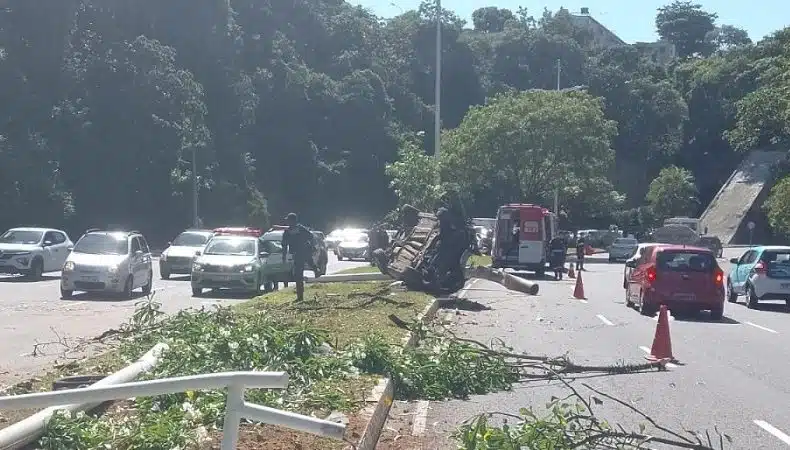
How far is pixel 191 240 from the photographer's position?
35562 mm

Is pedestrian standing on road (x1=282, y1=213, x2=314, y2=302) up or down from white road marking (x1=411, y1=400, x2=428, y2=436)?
up

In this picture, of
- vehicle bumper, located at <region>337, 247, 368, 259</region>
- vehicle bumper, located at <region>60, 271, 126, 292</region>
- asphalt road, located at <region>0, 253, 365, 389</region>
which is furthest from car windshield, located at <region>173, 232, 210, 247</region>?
vehicle bumper, located at <region>337, 247, 368, 259</region>

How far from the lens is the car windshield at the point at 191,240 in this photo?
35.3 meters

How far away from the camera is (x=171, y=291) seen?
96.5 ft

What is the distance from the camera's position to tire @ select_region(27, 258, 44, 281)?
32.6 metres

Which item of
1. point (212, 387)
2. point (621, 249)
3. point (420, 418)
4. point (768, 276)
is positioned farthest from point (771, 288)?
point (621, 249)

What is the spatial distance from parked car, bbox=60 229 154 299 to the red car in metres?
12.5

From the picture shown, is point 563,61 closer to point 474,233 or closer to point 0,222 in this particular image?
point 0,222

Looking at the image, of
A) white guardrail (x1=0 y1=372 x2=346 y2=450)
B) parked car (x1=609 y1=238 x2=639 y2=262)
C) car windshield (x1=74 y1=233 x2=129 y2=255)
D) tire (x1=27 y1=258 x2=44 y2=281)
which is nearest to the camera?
white guardrail (x1=0 y1=372 x2=346 y2=450)

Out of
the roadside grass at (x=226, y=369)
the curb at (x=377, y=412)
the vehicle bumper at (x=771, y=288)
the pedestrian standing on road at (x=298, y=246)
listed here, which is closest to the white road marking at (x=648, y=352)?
the roadside grass at (x=226, y=369)

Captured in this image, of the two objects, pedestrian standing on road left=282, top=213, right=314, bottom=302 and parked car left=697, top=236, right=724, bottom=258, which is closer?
pedestrian standing on road left=282, top=213, right=314, bottom=302

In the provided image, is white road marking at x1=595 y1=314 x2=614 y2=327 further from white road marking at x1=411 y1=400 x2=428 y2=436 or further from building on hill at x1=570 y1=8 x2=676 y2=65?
building on hill at x1=570 y1=8 x2=676 y2=65

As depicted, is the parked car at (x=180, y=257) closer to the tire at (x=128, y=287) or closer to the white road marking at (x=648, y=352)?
the tire at (x=128, y=287)

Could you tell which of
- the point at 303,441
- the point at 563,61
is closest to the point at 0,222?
the point at 303,441
